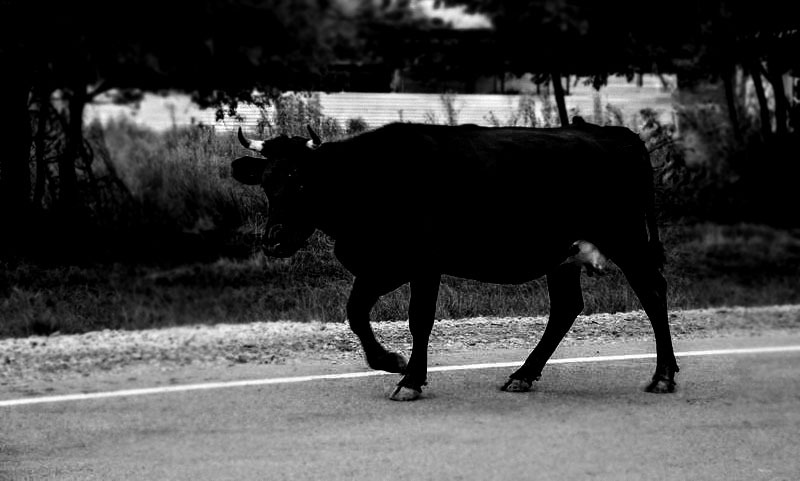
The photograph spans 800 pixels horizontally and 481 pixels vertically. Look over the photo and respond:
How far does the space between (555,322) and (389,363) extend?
1.09 metres

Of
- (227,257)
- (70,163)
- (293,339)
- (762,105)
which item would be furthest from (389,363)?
(762,105)

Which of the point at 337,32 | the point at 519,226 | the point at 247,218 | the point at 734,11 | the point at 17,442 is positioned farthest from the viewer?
the point at 734,11

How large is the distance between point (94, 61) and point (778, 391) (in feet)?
15.5

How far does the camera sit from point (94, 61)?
4.39m

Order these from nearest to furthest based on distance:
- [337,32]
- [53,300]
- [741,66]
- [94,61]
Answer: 1. [337,32]
2. [94,61]
3. [53,300]
4. [741,66]

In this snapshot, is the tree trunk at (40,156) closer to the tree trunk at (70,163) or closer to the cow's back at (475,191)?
the tree trunk at (70,163)

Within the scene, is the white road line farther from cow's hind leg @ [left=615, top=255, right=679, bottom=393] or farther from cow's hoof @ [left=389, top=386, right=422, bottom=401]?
cow's hind leg @ [left=615, top=255, right=679, bottom=393]

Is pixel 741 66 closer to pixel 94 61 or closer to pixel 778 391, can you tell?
pixel 778 391

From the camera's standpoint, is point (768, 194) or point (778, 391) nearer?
point (778, 391)

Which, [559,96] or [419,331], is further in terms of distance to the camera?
[559,96]

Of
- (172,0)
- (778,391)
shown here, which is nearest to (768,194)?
(778,391)

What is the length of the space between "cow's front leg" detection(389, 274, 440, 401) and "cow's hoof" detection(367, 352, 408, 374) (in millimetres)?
113

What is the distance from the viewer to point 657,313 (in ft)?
23.3

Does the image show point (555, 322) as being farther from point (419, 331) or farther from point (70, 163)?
point (70, 163)
